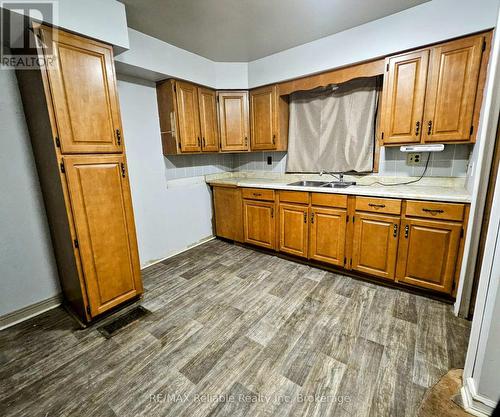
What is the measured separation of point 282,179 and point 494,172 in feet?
7.22

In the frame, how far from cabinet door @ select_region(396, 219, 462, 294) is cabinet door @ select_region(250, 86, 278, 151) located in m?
1.88

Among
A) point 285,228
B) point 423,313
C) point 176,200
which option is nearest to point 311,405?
point 423,313

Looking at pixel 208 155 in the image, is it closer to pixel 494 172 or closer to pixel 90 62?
pixel 90 62

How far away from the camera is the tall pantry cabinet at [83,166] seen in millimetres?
1579

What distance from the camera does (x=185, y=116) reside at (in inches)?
111

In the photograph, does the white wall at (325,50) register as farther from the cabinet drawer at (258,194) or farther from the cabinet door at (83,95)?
the cabinet drawer at (258,194)

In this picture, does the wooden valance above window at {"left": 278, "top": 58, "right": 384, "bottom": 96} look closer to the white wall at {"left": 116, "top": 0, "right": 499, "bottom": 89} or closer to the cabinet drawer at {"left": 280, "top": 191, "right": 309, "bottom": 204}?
the white wall at {"left": 116, "top": 0, "right": 499, "bottom": 89}

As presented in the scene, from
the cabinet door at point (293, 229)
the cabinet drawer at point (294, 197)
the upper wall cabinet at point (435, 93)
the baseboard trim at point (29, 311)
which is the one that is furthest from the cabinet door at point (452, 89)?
the baseboard trim at point (29, 311)

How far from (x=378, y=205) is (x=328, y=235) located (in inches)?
23.3

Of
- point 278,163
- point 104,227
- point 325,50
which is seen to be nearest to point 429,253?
point 278,163

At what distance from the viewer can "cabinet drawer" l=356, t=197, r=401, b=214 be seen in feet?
6.89

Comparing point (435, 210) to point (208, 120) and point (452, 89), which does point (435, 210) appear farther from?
point (208, 120)

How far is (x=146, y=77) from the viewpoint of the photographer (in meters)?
2.63

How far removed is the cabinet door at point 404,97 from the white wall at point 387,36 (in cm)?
12
